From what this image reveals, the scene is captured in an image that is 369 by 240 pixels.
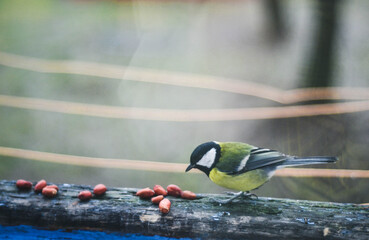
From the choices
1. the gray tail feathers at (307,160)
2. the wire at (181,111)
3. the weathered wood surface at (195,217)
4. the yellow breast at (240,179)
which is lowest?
the weathered wood surface at (195,217)

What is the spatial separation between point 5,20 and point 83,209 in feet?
9.51

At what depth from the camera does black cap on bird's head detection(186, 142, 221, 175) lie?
111cm

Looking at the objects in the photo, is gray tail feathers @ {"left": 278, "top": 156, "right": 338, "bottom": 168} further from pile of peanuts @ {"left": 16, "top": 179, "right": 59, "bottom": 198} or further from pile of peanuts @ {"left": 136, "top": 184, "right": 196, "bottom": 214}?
pile of peanuts @ {"left": 16, "top": 179, "right": 59, "bottom": 198}

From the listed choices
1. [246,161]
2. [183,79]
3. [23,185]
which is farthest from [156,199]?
[183,79]

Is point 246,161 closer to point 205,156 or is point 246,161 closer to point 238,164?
point 238,164

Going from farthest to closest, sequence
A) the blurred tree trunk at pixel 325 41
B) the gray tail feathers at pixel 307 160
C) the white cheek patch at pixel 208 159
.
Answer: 1. the blurred tree trunk at pixel 325 41
2. the white cheek patch at pixel 208 159
3. the gray tail feathers at pixel 307 160

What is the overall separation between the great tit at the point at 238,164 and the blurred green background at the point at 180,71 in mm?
698

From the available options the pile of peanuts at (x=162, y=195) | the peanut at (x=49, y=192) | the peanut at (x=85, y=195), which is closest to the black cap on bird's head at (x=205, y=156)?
the pile of peanuts at (x=162, y=195)

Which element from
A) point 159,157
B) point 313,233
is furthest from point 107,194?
point 159,157

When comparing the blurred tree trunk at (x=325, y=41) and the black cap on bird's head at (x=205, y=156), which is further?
the blurred tree trunk at (x=325, y=41)

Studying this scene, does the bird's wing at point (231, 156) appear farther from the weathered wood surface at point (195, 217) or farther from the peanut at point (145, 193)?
the peanut at point (145, 193)

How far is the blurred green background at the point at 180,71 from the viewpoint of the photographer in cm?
184

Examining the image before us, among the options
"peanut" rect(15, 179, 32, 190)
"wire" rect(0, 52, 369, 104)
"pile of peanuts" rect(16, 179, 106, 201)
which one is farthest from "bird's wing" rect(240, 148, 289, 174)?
"wire" rect(0, 52, 369, 104)

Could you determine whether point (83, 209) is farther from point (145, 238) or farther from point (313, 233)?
point (313, 233)
